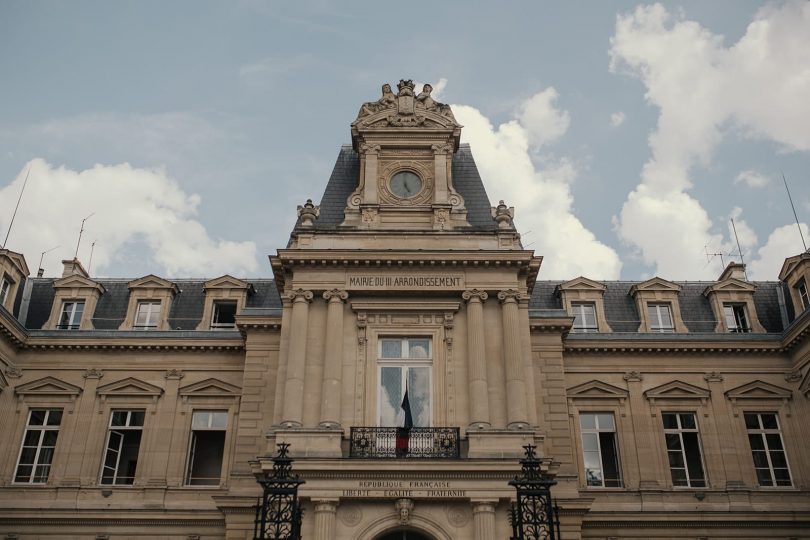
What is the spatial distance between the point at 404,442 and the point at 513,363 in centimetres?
372

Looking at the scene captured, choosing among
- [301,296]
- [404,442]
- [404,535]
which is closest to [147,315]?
[301,296]

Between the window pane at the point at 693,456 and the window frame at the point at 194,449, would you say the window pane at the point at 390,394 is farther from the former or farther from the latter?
the window pane at the point at 693,456

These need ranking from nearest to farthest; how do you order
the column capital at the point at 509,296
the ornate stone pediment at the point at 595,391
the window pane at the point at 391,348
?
the window pane at the point at 391,348, the column capital at the point at 509,296, the ornate stone pediment at the point at 595,391

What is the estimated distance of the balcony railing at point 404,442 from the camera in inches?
809

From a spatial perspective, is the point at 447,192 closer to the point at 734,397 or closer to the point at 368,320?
the point at 368,320

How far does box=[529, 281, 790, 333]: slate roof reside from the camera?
1129 inches

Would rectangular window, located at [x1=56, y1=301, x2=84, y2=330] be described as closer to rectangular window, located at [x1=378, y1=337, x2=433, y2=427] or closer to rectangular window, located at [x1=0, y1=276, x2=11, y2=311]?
rectangular window, located at [x1=0, y1=276, x2=11, y2=311]

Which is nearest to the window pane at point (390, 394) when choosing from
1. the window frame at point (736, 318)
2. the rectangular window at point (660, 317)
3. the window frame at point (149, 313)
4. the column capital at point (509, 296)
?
the column capital at point (509, 296)

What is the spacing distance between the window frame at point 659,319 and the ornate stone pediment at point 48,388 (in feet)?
66.0

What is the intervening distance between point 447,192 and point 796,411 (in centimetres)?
1381

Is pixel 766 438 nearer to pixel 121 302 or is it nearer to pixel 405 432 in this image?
pixel 405 432

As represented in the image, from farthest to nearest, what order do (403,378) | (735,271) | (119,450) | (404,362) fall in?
(735,271), (119,450), (404,362), (403,378)

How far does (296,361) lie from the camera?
21781 mm

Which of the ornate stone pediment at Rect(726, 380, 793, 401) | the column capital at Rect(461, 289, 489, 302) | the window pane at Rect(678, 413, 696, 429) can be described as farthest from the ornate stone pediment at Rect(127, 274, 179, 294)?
the ornate stone pediment at Rect(726, 380, 793, 401)
